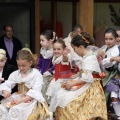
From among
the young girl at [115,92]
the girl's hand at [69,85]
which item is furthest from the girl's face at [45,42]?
the young girl at [115,92]

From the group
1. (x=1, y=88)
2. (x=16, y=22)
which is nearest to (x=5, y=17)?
(x=16, y=22)

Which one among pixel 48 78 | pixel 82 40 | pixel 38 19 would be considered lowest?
pixel 48 78

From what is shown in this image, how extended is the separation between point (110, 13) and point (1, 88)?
15.6 feet

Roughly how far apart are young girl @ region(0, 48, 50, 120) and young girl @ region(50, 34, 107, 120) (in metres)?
0.33

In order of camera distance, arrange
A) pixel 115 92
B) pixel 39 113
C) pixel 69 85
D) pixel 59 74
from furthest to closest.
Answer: pixel 59 74, pixel 115 92, pixel 69 85, pixel 39 113

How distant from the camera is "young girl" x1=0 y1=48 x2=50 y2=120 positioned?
18.9 ft

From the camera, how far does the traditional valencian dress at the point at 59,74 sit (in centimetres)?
655

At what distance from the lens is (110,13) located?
10.2 m

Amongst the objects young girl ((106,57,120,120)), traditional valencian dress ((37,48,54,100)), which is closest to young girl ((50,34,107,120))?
young girl ((106,57,120,120))

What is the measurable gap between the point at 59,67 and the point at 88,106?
911 mm

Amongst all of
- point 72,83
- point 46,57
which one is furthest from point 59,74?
point 72,83

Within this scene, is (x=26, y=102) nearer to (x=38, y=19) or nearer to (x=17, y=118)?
(x=17, y=118)

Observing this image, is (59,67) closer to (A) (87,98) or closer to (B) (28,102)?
(A) (87,98)

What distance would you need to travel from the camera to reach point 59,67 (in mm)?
6641
